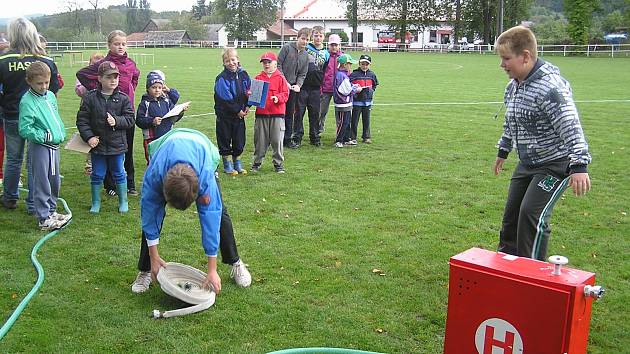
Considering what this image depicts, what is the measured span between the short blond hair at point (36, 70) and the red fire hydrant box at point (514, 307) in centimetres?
456

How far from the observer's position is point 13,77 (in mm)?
6953

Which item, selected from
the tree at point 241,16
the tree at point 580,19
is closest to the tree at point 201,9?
the tree at point 241,16

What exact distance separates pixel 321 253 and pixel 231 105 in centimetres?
365

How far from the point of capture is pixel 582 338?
3486mm

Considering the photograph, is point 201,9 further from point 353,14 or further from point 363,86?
point 363,86

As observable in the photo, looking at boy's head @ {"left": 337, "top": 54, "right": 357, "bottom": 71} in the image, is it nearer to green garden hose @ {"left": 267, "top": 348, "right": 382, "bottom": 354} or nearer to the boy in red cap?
the boy in red cap

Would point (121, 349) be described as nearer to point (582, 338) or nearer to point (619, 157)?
point (582, 338)

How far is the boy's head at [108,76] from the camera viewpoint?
6.92 m

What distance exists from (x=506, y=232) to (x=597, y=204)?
3.28 meters

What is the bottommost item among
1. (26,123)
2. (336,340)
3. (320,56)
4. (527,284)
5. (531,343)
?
(336,340)

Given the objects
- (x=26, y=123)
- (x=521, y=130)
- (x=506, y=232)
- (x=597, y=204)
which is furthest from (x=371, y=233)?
(x=26, y=123)

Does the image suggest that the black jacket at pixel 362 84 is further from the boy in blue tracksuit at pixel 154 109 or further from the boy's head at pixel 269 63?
the boy in blue tracksuit at pixel 154 109

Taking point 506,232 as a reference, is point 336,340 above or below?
below

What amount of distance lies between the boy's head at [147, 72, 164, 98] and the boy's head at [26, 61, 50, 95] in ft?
5.52
